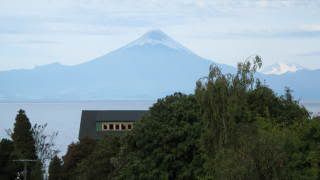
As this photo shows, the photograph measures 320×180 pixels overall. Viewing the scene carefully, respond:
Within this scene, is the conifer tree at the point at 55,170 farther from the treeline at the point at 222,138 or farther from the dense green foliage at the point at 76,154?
the treeline at the point at 222,138

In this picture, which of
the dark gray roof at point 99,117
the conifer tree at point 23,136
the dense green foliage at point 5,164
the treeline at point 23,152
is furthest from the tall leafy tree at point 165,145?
the dark gray roof at point 99,117

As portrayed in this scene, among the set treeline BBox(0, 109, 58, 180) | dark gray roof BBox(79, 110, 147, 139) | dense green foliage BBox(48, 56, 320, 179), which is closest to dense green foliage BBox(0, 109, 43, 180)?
treeline BBox(0, 109, 58, 180)

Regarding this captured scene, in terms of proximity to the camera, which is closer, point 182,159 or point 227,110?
point 227,110

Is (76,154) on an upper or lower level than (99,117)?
lower

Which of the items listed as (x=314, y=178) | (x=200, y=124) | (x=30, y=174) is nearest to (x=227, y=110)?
(x=314, y=178)

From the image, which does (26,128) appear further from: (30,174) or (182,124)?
(182,124)

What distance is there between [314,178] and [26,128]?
2463 inches

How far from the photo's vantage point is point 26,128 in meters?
90.0

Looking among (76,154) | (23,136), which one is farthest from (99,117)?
(76,154)

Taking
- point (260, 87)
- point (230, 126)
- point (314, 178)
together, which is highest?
point (260, 87)

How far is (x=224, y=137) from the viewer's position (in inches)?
1351

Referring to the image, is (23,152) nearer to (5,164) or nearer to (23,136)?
(23,136)

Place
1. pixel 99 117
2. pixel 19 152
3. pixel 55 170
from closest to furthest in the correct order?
pixel 19 152 < pixel 55 170 < pixel 99 117

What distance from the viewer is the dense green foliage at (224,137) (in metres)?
27.9
